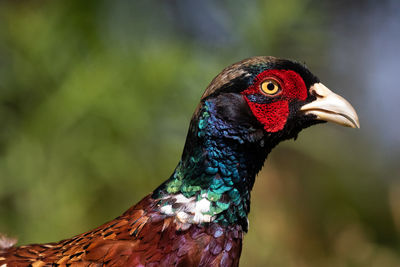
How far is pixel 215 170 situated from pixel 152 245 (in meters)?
0.32

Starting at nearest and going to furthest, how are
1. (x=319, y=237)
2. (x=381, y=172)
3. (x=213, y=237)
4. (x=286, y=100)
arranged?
(x=213, y=237) < (x=286, y=100) < (x=319, y=237) < (x=381, y=172)

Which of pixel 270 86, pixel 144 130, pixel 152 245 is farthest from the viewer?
pixel 144 130

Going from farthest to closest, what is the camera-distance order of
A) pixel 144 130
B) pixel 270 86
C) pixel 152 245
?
pixel 144 130, pixel 270 86, pixel 152 245

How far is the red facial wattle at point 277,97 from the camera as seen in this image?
5.13 ft

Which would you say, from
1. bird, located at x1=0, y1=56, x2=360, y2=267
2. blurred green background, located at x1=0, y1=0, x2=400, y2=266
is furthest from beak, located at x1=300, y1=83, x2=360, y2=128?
blurred green background, located at x1=0, y1=0, x2=400, y2=266

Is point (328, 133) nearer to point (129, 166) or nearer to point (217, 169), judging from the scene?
point (129, 166)

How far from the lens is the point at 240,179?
5.08ft

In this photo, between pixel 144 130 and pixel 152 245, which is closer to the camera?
pixel 152 245

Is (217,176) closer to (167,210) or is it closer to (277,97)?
(167,210)

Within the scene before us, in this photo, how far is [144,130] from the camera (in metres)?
4.02

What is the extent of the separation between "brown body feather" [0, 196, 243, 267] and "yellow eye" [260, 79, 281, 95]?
0.48 m

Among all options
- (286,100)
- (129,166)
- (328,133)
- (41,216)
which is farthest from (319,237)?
(286,100)

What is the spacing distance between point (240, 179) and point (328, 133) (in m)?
3.08

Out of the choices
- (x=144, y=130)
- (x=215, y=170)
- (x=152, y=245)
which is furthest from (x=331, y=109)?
(x=144, y=130)
